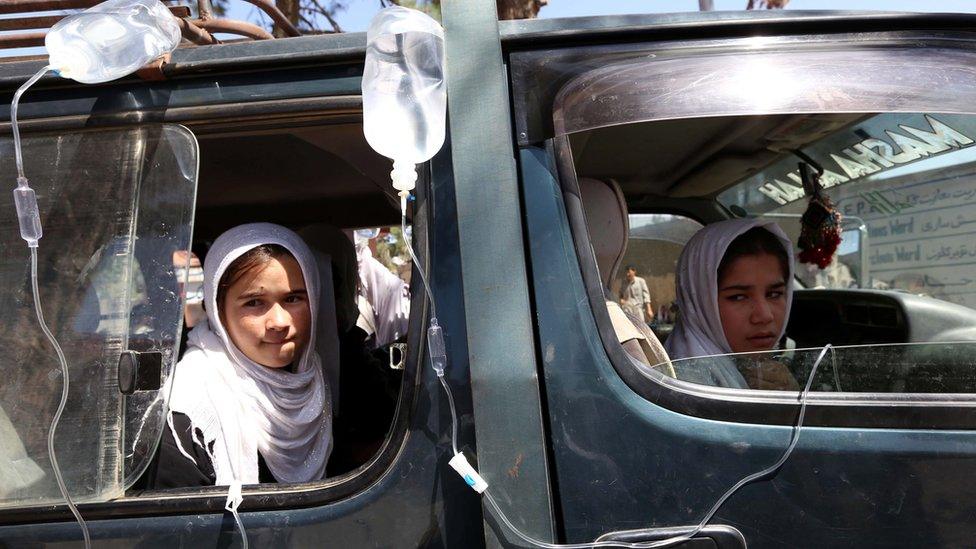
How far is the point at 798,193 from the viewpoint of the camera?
284cm

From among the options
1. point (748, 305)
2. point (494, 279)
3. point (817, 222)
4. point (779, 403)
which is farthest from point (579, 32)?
point (817, 222)

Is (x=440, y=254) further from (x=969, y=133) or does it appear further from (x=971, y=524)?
(x=969, y=133)

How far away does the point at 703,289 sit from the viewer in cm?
212

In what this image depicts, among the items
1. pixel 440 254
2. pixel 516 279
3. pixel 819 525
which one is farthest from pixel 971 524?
pixel 440 254

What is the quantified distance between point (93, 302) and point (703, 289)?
4.98 feet

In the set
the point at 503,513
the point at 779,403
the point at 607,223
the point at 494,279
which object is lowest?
the point at 503,513

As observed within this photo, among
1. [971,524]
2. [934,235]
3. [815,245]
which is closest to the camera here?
[971,524]

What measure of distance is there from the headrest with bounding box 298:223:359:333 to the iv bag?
133 cm

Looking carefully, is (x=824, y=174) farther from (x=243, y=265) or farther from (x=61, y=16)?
(x=61, y=16)

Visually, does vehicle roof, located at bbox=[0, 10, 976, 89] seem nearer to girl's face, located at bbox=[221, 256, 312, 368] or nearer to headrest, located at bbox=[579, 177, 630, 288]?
headrest, located at bbox=[579, 177, 630, 288]

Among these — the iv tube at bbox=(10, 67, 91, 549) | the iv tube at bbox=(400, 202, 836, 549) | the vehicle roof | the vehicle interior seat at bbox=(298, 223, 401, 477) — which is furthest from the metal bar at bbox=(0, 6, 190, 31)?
the iv tube at bbox=(400, 202, 836, 549)

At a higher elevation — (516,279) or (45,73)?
(45,73)

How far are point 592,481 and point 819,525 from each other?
38 cm

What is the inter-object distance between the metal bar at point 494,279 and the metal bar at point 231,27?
58cm
